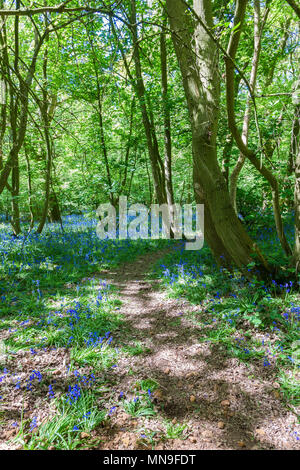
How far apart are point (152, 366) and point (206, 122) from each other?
3.39 m

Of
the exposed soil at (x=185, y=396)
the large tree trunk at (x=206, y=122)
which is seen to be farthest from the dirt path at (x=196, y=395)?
the large tree trunk at (x=206, y=122)

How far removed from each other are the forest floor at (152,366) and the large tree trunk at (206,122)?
70 cm

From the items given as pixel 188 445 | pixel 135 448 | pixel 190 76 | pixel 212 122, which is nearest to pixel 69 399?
pixel 135 448

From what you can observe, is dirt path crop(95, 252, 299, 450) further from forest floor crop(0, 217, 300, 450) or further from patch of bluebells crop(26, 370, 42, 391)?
patch of bluebells crop(26, 370, 42, 391)

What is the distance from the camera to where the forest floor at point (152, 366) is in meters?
1.97

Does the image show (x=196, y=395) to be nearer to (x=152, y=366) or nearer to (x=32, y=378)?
(x=152, y=366)

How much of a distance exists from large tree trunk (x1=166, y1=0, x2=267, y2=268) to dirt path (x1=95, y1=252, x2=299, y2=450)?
4.89ft

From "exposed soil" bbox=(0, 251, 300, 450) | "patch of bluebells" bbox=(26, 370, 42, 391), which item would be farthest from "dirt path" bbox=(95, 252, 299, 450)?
"patch of bluebells" bbox=(26, 370, 42, 391)

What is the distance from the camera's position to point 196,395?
235 cm

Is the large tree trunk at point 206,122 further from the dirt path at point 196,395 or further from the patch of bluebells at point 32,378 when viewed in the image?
the patch of bluebells at point 32,378

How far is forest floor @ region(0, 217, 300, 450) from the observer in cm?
197

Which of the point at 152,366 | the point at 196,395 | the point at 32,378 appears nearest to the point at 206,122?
the point at 152,366
